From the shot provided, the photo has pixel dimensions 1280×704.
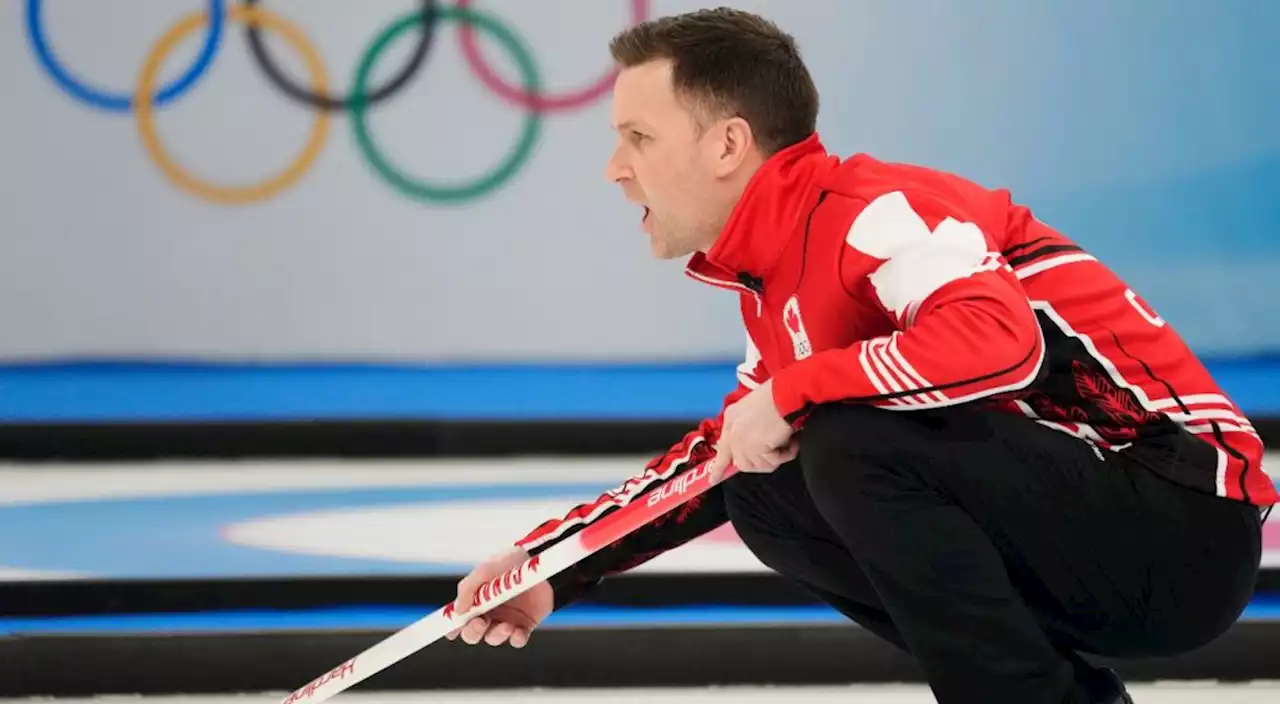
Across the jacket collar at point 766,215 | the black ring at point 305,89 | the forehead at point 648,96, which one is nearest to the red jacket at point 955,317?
the jacket collar at point 766,215

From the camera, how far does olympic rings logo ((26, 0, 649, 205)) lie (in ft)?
11.5

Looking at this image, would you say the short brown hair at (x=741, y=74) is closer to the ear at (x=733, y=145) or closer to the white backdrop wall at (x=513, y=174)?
the ear at (x=733, y=145)

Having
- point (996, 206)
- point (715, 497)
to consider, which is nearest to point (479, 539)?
point (715, 497)

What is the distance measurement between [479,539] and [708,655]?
2.03 ft

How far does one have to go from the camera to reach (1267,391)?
3109 mm

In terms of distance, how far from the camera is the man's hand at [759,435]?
108 centimetres

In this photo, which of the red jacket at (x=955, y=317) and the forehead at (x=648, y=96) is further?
the forehead at (x=648, y=96)

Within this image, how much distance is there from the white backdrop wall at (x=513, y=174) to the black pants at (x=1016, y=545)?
2464 mm

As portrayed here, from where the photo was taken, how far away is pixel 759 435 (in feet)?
3.54

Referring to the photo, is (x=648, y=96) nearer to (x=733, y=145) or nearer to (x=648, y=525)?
(x=733, y=145)

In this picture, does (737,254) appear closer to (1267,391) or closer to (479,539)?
(479,539)

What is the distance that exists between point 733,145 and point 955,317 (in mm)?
284

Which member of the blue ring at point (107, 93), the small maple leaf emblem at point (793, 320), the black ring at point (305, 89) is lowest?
the small maple leaf emblem at point (793, 320)

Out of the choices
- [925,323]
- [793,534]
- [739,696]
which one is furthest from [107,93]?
[925,323]
